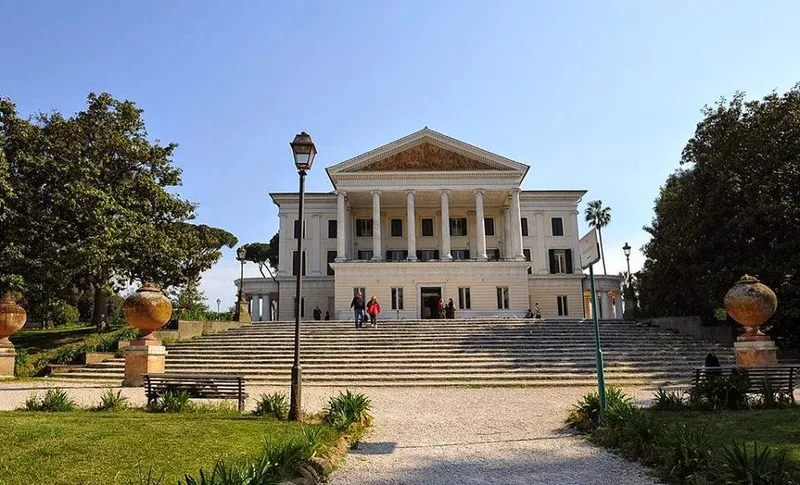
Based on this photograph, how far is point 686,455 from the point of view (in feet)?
20.9

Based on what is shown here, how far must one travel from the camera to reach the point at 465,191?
43125 millimetres

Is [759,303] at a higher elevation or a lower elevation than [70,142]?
lower

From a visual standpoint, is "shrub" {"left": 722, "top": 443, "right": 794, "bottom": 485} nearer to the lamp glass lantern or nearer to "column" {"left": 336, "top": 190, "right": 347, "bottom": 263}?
the lamp glass lantern

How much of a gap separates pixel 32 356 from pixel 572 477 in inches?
860

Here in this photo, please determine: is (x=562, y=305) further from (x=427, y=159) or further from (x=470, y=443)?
(x=470, y=443)

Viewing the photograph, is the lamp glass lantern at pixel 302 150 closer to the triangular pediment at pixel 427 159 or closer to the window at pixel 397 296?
the window at pixel 397 296

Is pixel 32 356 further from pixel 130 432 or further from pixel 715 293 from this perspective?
pixel 715 293

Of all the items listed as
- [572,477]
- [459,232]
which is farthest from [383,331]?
[459,232]

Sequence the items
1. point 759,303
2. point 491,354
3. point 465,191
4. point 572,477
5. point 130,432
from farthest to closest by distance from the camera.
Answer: point 465,191 → point 491,354 → point 759,303 → point 130,432 → point 572,477

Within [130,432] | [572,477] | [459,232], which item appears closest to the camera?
[572,477]

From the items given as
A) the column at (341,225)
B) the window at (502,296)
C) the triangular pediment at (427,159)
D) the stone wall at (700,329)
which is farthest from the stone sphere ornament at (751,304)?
the column at (341,225)

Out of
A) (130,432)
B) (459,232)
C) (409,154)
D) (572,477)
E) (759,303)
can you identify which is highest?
(409,154)

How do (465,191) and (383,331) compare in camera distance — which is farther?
(465,191)

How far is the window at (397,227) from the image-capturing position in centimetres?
4866
